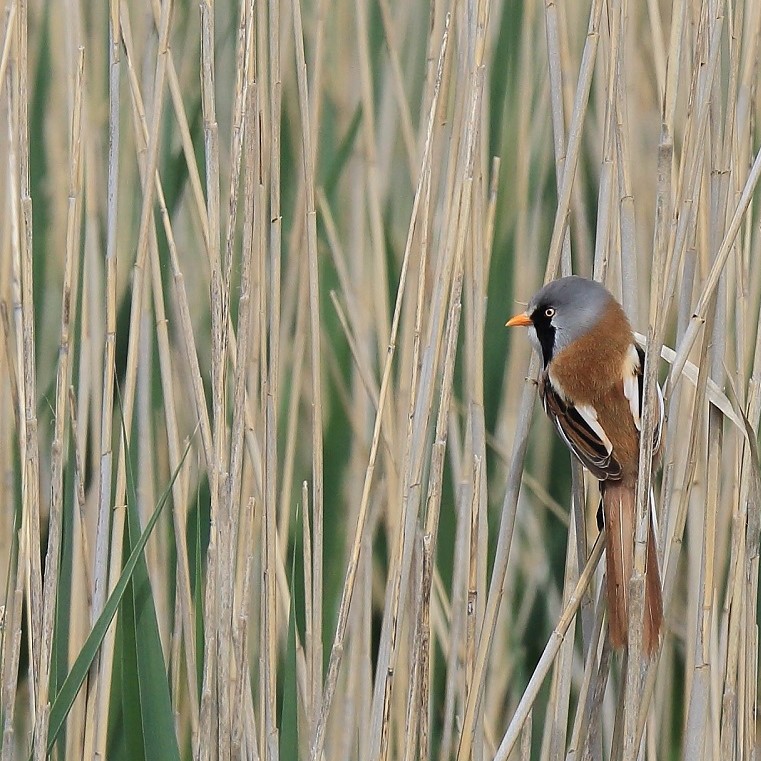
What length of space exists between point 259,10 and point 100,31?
45cm

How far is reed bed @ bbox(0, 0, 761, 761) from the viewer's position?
1.17m

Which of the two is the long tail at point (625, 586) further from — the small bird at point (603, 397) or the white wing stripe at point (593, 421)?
the white wing stripe at point (593, 421)

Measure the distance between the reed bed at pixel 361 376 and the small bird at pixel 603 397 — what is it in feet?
0.13

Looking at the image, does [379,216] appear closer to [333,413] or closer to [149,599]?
[333,413]

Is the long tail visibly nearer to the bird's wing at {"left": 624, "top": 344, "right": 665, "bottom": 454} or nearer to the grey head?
the bird's wing at {"left": 624, "top": 344, "right": 665, "bottom": 454}

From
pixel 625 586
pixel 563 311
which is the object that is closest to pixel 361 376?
pixel 563 311

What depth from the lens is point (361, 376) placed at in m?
1.47

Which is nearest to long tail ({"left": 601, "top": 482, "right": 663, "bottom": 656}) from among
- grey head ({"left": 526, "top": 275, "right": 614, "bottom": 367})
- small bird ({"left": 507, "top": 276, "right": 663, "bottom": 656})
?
small bird ({"left": 507, "top": 276, "right": 663, "bottom": 656})

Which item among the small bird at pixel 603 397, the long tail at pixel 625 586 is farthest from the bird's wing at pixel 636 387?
the long tail at pixel 625 586

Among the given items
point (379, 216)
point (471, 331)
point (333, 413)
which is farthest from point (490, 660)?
point (379, 216)

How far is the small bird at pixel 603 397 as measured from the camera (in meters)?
1.15

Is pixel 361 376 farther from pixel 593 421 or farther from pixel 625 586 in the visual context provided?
pixel 625 586

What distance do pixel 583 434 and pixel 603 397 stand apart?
66 mm

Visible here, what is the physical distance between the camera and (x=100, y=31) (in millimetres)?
1596
